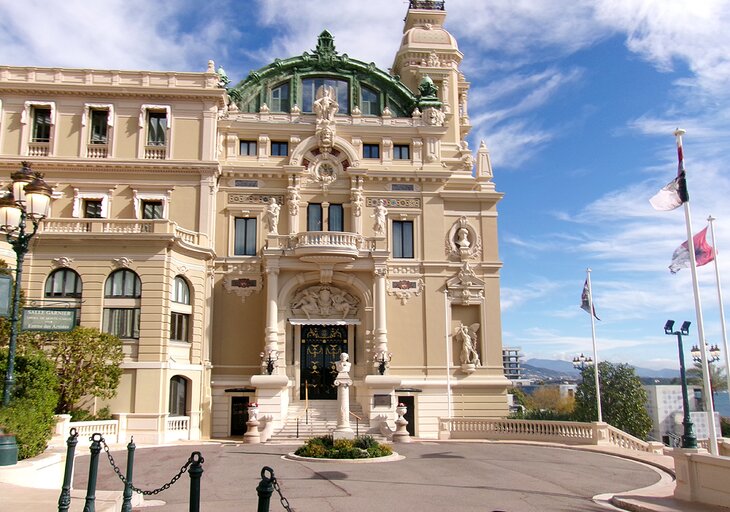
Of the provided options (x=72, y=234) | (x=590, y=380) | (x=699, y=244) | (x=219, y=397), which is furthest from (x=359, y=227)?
(x=590, y=380)

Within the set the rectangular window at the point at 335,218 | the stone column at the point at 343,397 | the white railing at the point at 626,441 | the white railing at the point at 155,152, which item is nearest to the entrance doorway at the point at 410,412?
the stone column at the point at 343,397

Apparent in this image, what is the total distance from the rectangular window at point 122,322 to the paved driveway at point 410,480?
20.6ft

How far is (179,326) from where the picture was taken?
33.1m

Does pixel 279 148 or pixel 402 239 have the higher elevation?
pixel 279 148

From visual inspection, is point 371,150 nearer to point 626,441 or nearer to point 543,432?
point 543,432

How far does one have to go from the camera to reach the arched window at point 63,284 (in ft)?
101

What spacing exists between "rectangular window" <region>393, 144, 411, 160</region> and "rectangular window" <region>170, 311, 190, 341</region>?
16.0m

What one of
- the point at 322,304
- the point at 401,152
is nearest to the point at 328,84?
the point at 401,152

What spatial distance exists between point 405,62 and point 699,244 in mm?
30054

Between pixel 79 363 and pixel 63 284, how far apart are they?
4845mm

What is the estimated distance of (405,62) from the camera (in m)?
46.5

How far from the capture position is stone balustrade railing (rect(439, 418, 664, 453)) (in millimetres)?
28875

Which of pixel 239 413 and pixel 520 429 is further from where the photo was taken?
pixel 239 413

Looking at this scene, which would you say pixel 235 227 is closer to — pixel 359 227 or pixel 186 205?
pixel 186 205
